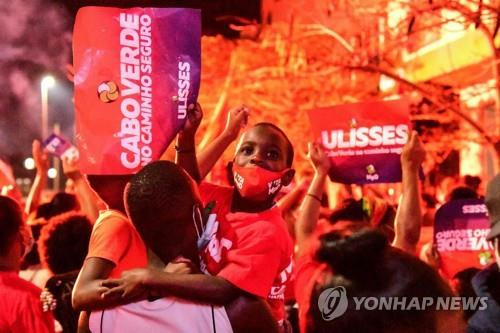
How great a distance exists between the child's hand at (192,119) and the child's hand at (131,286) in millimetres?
1097

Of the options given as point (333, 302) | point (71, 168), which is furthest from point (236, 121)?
point (71, 168)

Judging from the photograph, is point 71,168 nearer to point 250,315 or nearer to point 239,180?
point 239,180

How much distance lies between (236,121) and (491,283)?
1864 mm

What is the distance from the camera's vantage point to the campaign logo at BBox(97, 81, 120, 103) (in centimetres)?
364

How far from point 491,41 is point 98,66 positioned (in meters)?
5.72

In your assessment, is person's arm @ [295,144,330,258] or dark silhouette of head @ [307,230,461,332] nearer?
dark silhouette of head @ [307,230,461,332]

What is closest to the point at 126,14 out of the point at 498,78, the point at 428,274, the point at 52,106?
the point at 428,274

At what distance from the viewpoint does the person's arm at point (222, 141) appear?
166 inches

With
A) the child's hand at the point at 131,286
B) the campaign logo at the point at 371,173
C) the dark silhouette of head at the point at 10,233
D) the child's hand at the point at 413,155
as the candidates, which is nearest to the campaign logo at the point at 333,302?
the child's hand at the point at 131,286

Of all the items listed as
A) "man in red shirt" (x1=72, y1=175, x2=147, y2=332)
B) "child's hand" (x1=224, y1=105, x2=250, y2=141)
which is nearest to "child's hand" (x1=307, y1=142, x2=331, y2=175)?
"child's hand" (x1=224, y1=105, x2=250, y2=141)

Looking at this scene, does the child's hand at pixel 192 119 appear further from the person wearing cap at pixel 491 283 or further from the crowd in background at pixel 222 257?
the person wearing cap at pixel 491 283

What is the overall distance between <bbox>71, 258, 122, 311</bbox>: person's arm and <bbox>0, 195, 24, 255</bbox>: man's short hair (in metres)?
1.07

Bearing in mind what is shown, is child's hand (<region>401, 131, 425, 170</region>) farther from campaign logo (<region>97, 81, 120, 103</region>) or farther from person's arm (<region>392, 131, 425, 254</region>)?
campaign logo (<region>97, 81, 120, 103</region>)

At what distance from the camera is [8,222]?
4008 mm
